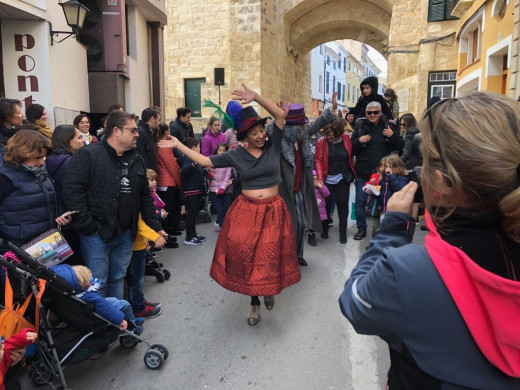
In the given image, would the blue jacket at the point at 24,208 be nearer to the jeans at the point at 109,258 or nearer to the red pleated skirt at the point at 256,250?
the jeans at the point at 109,258

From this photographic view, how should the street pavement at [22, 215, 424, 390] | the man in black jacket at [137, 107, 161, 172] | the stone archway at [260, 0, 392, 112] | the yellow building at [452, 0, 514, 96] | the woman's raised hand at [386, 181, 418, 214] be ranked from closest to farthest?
the woman's raised hand at [386, 181, 418, 214] < the street pavement at [22, 215, 424, 390] < the man in black jacket at [137, 107, 161, 172] < the yellow building at [452, 0, 514, 96] < the stone archway at [260, 0, 392, 112]

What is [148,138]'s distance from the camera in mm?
5730

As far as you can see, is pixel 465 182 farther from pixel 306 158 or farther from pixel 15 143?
pixel 306 158

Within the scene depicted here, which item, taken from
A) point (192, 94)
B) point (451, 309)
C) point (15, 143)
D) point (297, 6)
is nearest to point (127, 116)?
point (15, 143)

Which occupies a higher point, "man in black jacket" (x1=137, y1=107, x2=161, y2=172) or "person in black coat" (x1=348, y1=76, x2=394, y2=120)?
"person in black coat" (x1=348, y1=76, x2=394, y2=120)

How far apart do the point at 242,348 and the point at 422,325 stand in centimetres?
254

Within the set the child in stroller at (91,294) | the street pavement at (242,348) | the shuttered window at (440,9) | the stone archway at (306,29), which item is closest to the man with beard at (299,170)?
the street pavement at (242,348)

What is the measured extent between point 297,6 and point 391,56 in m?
5.38

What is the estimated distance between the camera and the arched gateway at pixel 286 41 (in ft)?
46.9

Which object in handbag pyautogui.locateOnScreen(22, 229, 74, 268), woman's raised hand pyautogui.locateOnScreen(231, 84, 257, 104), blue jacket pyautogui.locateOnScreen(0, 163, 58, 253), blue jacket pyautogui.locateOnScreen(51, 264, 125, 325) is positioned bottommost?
blue jacket pyautogui.locateOnScreen(51, 264, 125, 325)

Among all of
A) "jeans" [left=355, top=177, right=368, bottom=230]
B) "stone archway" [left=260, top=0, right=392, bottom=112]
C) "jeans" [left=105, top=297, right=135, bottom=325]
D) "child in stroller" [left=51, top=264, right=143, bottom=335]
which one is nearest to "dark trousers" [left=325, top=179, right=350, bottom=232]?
"jeans" [left=355, top=177, right=368, bottom=230]

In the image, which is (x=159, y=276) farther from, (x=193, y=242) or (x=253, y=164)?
(x=253, y=164)

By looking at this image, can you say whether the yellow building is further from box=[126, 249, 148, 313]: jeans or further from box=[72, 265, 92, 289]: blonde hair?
box=[72, 265, 92, 289]: blonde hair

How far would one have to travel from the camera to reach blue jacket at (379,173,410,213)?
17.8ft
